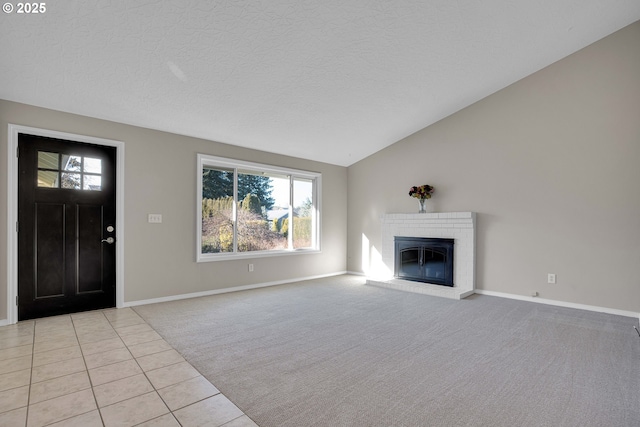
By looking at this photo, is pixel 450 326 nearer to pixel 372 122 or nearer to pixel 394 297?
pixel 394 297

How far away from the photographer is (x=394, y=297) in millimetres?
4605

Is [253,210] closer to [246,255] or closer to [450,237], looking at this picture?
[246,255]

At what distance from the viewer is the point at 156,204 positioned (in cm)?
425

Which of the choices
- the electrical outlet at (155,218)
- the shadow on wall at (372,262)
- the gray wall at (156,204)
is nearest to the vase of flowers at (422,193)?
the shadow on wall at (372,262)

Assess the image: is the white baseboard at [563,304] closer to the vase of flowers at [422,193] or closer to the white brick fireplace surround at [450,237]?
the white brick fireplace surround at [450,237]

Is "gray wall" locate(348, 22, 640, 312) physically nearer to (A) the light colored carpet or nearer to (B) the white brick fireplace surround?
(B) the white brick fireplace surround

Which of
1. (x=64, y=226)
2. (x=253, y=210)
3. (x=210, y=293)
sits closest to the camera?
(x=64, y=226)

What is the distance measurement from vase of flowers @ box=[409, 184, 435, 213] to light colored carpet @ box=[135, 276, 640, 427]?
187cm

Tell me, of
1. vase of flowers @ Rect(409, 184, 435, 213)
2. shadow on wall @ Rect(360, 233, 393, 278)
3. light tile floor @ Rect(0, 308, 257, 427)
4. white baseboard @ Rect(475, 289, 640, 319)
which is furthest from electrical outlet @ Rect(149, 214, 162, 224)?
white baseboard @ Rect(475, 289, 640, 319)

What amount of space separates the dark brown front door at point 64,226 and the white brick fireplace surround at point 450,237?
416cm

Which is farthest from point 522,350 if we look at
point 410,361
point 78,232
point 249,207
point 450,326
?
point 78,232

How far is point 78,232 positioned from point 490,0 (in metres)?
5.30

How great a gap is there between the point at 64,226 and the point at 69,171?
680 millimetres

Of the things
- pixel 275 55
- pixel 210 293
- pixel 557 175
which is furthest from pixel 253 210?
pixel 557 175
